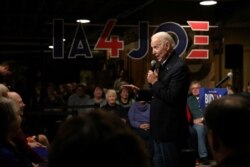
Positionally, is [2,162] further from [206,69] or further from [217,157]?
[206,69]

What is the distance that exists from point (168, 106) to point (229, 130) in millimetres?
1860

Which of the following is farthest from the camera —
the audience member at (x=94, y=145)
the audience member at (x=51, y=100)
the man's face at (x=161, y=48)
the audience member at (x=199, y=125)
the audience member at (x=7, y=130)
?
the audience member at (x=51, y=100)

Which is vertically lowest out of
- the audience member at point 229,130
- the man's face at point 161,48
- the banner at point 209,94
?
the banner at point 209,94

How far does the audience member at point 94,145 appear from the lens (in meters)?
0.99

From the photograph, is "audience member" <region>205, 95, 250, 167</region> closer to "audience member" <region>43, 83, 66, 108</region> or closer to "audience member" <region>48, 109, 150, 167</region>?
"audience member" <region>48, 109, 150, 167</region>

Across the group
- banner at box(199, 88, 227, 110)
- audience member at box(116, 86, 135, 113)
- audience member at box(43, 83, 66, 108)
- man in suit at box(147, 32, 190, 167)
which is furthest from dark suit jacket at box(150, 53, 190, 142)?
audience member at box(43, 83, 66, 108)

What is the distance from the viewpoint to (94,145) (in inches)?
39.1

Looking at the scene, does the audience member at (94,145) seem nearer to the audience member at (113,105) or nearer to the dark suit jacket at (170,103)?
the dark suit jacket at (170,103)

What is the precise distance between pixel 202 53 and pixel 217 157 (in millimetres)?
6032

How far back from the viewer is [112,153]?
39.4 inches

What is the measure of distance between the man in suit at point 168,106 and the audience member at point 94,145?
2.37m

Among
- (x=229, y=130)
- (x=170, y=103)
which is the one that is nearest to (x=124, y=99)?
(x=170, y=103)

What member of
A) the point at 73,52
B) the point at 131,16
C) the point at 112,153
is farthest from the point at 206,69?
the point at 112,153

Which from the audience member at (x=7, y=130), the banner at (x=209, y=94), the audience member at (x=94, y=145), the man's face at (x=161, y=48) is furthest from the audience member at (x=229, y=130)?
the banner at (x=209, y=94)
